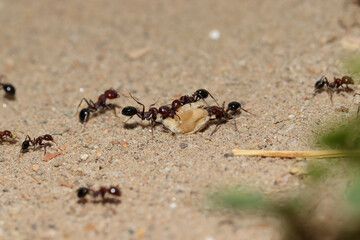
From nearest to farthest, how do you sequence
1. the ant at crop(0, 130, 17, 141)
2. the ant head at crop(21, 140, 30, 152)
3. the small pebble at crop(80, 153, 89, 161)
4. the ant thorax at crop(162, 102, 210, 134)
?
the small pebble at crop(80, 153, 89, 161)
the ant thorax at crop(162, 102, 210, 134)
the ant head at crop(21, 140, 30, 152)
the ant at crop(0, 130, 17, 141)

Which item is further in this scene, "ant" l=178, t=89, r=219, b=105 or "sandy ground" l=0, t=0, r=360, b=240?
"ant" l=178, t=89, r=219, b=105

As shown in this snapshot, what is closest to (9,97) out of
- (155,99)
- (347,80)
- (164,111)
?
(155,99)

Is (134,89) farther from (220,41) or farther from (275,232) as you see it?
(275,232)

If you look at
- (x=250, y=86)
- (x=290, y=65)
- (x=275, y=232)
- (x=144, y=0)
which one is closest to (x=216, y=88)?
(x=250, y=86)

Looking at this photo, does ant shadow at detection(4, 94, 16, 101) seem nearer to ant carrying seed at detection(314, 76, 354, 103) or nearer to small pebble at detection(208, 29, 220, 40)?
small pebble at detection(208, 29, 220, 40)

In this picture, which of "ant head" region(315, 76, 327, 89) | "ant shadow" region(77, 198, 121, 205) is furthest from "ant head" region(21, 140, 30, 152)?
"ant head" region(315, 76, 327, 89)

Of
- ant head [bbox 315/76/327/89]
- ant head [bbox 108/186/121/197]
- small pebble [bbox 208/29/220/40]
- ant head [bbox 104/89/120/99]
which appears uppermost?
small pebble [bbox 208/29/220/40]
